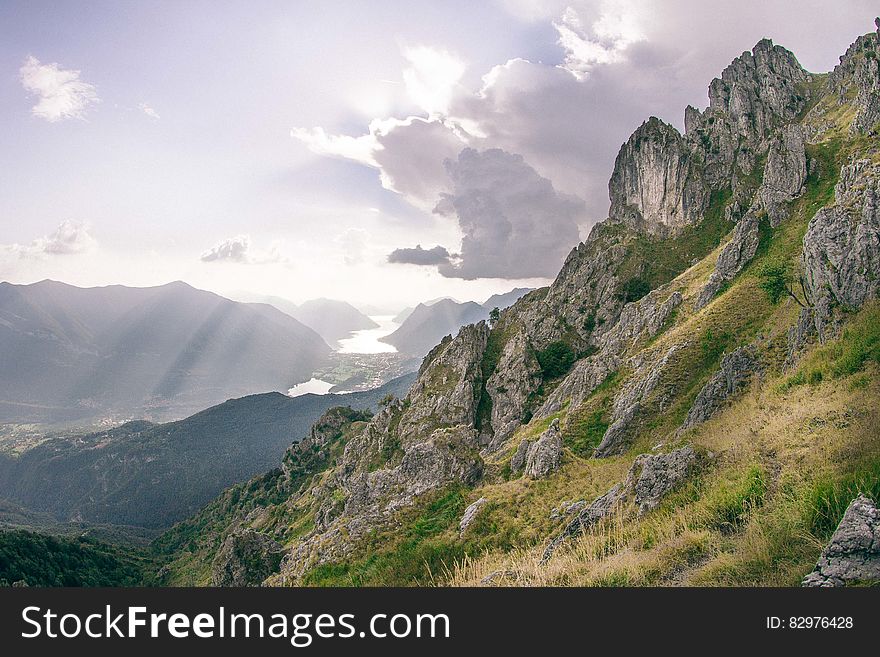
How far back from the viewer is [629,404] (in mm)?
33094

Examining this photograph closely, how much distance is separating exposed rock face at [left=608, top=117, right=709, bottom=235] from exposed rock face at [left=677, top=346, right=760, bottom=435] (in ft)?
263

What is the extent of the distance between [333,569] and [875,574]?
17.5 metres

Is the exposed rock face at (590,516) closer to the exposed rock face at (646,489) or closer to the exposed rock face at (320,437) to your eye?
the exposed rock face at (646,489)

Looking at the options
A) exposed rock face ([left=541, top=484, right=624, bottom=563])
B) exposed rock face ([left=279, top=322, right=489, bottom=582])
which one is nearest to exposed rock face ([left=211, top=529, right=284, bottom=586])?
exposed rock face ([left=279, top=322, right=489, bottom=582])

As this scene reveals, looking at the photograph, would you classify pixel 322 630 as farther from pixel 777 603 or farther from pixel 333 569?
pixel 333 569

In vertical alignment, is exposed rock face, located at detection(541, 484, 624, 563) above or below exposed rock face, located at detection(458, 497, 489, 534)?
above

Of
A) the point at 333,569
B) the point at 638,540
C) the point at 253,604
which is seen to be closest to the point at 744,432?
the point at 638,540

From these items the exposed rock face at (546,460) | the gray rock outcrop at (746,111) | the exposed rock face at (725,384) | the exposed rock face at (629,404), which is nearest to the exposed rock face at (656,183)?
the gray rock outcrop at (746,111)

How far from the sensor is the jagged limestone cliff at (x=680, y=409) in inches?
333

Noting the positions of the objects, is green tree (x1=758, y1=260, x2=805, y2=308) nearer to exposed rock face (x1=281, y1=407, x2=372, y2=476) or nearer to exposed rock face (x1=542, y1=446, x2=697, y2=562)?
exposed rock face (x1=542, y1=446, x2=697, y2=562)

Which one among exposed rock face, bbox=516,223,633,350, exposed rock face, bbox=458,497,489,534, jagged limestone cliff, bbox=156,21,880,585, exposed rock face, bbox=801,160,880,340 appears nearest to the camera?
jagged limestone cliff, bbox=156,21,880,585

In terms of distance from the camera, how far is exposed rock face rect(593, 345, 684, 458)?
30.2m

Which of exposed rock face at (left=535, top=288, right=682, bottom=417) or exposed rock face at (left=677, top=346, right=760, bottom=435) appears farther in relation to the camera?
exposed rock face at (left=535, top=288, right=682, bottom=417)

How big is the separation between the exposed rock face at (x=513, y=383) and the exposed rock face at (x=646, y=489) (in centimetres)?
5114
